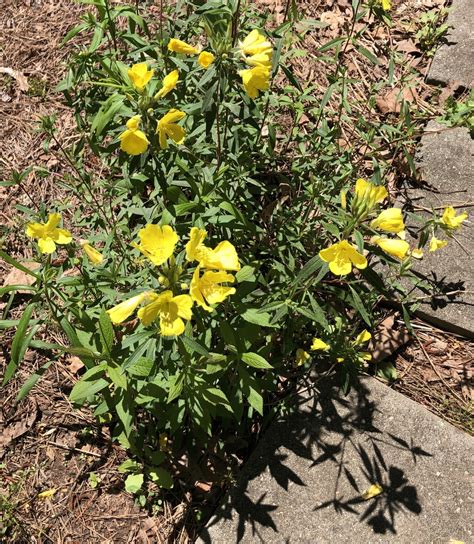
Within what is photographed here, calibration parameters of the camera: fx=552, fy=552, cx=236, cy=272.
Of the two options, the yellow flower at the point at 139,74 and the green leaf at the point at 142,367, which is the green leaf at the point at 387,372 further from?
the yellow flower at the point at 139,74

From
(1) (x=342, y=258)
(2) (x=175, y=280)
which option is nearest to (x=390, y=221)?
(1) (x=342, y=258)

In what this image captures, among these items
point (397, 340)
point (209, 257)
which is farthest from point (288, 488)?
point (209, 257)

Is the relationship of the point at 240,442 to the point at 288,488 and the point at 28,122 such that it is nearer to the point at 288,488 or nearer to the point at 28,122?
the point at 288,488

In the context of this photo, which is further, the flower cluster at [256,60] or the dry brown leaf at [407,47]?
the dry brown leaf at [407,47]

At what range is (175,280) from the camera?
1990mm

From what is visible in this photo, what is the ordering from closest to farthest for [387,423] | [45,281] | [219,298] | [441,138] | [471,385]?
[219,298], [45,281], [387,423], [471,385], [441,138]

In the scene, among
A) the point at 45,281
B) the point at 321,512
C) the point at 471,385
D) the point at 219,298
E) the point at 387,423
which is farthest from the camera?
the point at 471,385

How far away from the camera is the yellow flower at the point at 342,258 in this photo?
2035mm

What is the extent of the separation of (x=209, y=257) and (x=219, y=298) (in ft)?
0.51

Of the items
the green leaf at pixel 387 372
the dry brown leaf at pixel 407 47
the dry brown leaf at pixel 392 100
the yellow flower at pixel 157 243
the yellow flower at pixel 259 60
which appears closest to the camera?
the yellow flower at pixel 157 243

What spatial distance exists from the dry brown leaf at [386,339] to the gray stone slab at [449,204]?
20 centimetres

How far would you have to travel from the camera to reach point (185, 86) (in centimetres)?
295

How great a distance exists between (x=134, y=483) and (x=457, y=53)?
154 inches

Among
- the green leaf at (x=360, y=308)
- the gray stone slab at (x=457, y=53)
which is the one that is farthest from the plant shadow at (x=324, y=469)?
the gray stone slab at (x=457, y=53)
